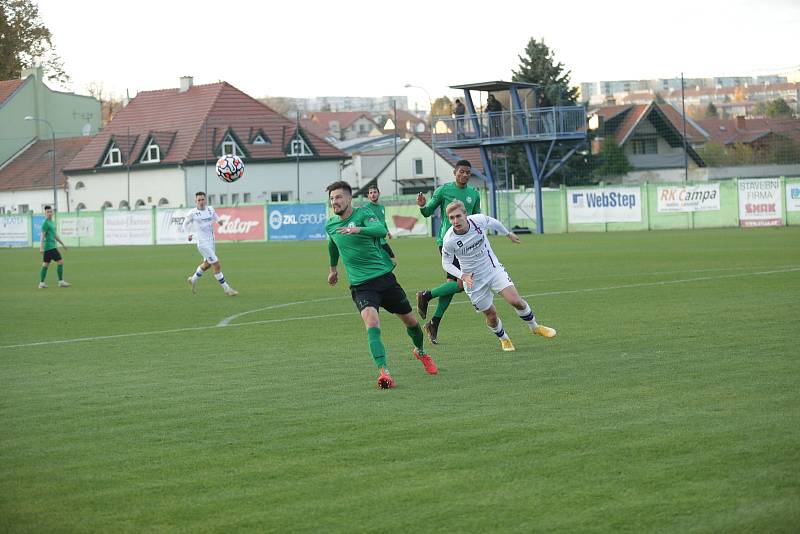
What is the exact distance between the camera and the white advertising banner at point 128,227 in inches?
2368

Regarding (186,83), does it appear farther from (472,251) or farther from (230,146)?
(472,251)

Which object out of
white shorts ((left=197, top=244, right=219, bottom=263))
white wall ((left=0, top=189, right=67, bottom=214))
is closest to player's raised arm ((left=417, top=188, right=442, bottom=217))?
white shorts ((left=197, top=244, right=219, bottom=263))

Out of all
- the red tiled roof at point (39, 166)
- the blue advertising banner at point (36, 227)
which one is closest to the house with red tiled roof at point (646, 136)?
the blue advertising banner at point (36, 227)

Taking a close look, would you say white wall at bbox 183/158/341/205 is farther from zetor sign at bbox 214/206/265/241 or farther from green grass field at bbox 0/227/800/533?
green grass field at bbox 0/227/800/533

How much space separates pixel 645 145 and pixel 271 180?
85.6 ft

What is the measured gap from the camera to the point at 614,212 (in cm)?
5031

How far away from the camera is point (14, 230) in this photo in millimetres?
65812

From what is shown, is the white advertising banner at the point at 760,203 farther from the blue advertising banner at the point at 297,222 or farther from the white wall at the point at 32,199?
the white wall at the point at 32,199

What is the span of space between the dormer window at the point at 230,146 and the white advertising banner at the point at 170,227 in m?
15.0

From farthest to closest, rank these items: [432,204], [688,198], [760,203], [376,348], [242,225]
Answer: [242,225], [688,198], [760,203], [432,204], [376,348]

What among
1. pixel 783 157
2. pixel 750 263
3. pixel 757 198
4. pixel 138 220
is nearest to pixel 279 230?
pixel 138 220

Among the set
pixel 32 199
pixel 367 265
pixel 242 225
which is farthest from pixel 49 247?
pixel 32 199

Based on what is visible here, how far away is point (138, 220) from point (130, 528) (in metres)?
56.3

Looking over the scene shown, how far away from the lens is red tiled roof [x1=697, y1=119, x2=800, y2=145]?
6131cm
